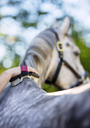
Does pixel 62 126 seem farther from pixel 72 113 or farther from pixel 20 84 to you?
pixel 20 84

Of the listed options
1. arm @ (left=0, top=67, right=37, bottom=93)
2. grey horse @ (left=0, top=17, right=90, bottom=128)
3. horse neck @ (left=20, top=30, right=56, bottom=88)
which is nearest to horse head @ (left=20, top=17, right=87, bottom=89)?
horse neck @ (left=20, top=30, right=56, bottom=88)

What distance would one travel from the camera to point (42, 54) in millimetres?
1275

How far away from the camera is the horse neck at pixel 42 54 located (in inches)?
43.8

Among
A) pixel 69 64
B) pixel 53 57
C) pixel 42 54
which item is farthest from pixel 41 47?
pixel 69 64

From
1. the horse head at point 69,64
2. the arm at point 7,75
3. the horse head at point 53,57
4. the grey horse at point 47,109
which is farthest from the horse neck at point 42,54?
the grey horse at point 47,109

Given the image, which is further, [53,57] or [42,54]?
[53,57]

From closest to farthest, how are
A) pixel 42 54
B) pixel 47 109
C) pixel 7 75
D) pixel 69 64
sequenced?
pixel 47 109, pixel 7 75, pixel 42 54, pixel 69 64

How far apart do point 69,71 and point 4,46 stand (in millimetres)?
5025

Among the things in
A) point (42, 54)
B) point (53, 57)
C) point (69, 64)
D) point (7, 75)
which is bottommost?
point (69, 64)

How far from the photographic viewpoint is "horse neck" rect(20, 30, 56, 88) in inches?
43.8

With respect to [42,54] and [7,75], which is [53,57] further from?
[7,75]

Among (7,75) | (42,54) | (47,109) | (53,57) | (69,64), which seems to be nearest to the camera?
(47,109)

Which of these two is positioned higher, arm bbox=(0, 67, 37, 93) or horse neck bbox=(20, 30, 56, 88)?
arm bbox=(0, 67, 37, 93)

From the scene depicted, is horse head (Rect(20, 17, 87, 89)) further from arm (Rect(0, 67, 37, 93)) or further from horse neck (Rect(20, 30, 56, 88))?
arm (Rect(0, 67, 37, 93))
